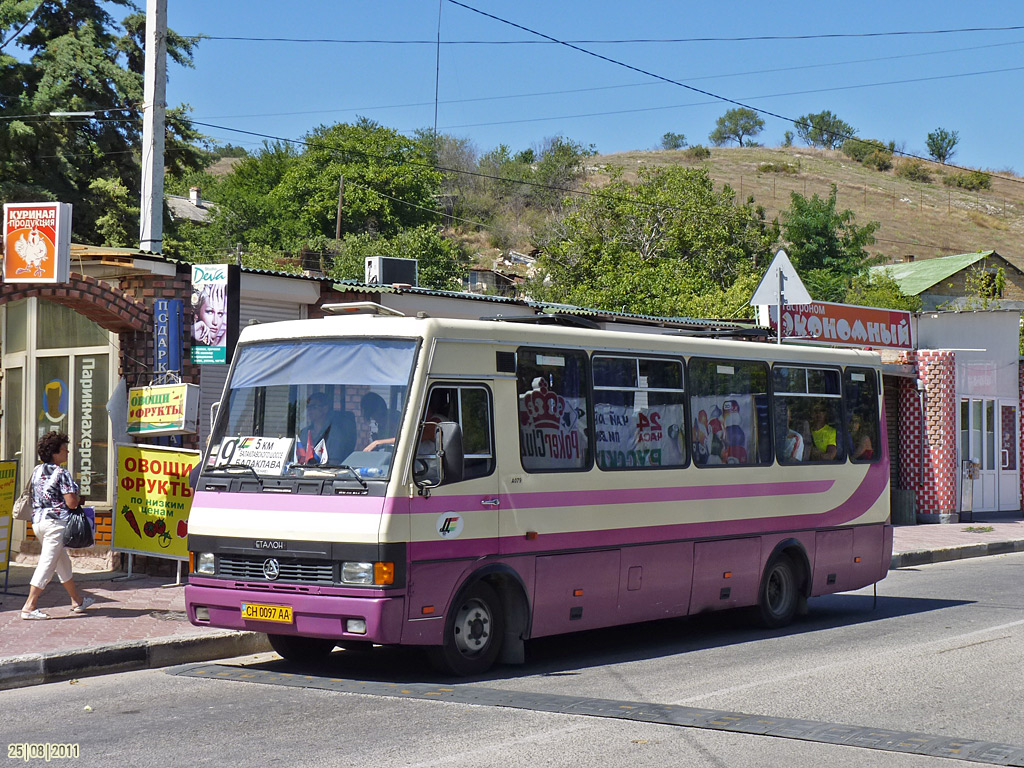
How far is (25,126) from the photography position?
32.1 metres

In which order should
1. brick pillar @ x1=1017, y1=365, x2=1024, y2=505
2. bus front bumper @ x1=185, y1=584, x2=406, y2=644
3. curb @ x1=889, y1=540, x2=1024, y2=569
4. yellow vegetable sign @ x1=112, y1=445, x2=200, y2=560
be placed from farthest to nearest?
brick pillar @ x1=1017, y1=365, x2=1024, y2=505, curb @ x1=889, y1=540, x2=1024, y2=569, yellow vegetable sign @ x1=112, y1=445, x2=200, y2=560, bus front bumper @ x1=185, y1=584, x2=406, y2=644

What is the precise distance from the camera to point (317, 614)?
8.68 metres

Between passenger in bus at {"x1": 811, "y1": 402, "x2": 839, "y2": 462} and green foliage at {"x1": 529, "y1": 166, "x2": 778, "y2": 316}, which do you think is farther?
green foliage at {"x1": 529, "y1": 166, "x2": 778, "y2": 316}

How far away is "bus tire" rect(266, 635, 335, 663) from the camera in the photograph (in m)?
9.87

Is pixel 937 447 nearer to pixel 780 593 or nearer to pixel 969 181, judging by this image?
pixel 780 593

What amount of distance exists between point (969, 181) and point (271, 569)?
462 ft

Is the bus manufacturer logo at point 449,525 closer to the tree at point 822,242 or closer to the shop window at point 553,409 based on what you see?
the shop window at point 553,409

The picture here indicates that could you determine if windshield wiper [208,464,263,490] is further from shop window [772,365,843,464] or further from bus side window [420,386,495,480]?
shop window [772,365,843,464]

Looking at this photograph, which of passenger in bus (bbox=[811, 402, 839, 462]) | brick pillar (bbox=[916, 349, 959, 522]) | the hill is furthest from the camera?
the hill

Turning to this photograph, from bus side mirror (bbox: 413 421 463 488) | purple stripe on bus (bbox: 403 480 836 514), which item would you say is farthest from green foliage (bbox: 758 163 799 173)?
bus side mirror (bbox: 413 421 463 488)

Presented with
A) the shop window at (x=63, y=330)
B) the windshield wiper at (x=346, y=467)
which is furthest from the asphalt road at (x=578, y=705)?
the shop window at (x=63, y=330)

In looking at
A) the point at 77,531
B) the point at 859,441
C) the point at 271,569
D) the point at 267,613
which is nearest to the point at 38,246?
the point at 77,531

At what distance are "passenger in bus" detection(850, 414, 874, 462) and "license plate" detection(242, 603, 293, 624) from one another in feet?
23.6
